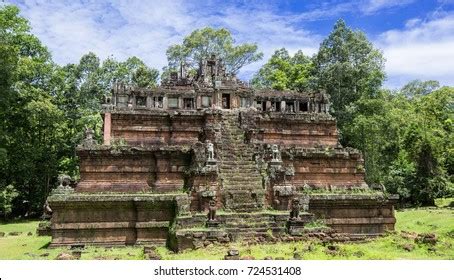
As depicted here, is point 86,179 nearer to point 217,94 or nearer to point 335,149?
point 217,94

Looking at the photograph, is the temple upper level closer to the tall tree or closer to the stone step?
the stone step

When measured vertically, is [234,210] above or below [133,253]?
above

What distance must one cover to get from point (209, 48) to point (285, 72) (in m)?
8.95

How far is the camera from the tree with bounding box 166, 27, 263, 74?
53375 mm

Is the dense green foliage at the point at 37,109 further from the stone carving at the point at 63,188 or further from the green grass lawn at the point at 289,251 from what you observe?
the green grass lawn at the point at 289,251

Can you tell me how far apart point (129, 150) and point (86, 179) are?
2.43 meters

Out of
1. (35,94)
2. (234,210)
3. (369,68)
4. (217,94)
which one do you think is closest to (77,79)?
(35,94)

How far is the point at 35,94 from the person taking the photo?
40.2 meters

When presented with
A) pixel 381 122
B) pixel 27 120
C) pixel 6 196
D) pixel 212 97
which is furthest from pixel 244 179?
pixel 27 120

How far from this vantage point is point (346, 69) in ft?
146

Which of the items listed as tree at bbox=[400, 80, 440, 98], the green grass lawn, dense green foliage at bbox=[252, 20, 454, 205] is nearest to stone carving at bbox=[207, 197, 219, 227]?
the green grass lawn

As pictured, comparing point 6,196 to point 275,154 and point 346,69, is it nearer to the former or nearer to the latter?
point 275,154

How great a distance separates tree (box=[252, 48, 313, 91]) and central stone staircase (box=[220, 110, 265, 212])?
23.3 metres

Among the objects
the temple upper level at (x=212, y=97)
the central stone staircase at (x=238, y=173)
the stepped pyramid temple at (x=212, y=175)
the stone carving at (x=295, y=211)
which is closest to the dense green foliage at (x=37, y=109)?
the temple upper level at (x=212, y=97)
